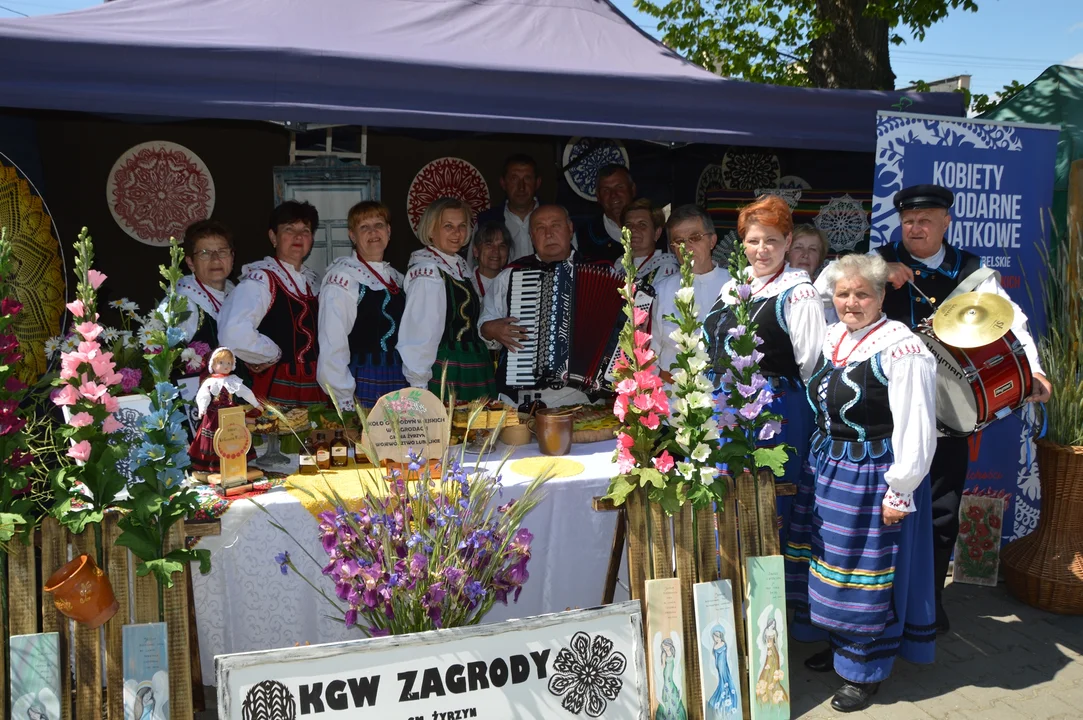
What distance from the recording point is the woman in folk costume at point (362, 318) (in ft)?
11.0

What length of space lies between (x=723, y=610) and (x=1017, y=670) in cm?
142

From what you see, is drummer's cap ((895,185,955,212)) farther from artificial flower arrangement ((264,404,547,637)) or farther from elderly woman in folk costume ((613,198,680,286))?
artificial flower arrangement ((264,404,547,637))

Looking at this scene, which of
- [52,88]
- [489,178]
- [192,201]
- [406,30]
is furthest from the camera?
[489,178]

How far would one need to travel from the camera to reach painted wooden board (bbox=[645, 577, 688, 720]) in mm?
2582

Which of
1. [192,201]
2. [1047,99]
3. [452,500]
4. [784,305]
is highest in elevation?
[1047,99]

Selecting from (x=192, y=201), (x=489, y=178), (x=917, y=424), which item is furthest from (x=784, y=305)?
(x=192, y=201)

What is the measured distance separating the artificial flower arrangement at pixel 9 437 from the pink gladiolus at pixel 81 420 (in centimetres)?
18

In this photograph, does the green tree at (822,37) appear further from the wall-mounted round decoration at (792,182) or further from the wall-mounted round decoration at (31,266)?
the wall-mounted round decoration at (31,266)

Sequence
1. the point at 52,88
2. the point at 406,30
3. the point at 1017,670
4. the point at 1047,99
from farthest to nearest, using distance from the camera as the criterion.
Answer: the point at 1047,99 → the point at 406,30 → the point at 1017,670 → the point at 52,88

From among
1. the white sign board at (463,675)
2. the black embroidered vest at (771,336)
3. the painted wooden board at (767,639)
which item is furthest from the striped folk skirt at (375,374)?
the painted wooden board at (767,639)

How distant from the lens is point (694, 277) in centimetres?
353

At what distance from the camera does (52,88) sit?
2.93 m

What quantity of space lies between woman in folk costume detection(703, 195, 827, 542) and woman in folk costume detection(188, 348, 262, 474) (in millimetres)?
1600

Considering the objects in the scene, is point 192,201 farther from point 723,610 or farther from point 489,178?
point 723,610
